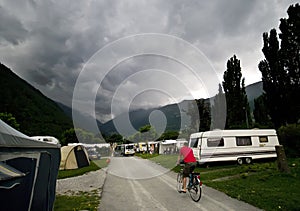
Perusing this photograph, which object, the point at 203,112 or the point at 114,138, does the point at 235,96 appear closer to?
the point at 203,112

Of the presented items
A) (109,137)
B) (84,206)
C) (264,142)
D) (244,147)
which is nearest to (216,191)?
(84,206)

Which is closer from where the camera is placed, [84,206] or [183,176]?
[84,206]

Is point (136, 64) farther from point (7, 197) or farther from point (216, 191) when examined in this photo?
point (7, 197)

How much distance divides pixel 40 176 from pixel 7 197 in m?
1.63

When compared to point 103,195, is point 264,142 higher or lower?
higher

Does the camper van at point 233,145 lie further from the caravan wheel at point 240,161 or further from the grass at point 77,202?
the grass at point 77,202

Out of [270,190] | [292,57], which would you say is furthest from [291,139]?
[270,190]

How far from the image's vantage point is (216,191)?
8328 millimetres

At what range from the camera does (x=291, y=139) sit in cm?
1830

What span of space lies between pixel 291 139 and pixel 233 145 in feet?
17.3

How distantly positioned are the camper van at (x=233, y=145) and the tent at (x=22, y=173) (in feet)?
39.4

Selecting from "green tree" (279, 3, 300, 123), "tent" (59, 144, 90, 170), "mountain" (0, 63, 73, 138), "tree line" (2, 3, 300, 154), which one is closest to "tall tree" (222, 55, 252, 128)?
"tree line" (2, 3, 300, 154)

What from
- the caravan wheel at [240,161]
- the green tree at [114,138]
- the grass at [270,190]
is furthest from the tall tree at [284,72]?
the green tree at [114,138]

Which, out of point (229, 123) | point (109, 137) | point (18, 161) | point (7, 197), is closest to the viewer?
point (7, 197)
